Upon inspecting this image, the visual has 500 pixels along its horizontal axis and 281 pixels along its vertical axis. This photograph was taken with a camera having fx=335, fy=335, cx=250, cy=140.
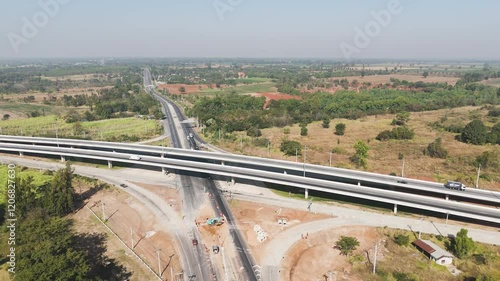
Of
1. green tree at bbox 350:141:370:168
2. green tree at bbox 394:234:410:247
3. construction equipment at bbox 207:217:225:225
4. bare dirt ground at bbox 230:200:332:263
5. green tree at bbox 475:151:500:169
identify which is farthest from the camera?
green tree at bbox 350:141:370:168

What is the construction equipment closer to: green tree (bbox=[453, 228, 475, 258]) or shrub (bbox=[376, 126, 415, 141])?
green tree (bbox=[453, 228, 475, 258])

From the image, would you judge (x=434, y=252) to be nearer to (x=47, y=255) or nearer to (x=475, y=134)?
(x=47, y=255)

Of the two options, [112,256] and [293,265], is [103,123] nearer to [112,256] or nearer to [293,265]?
[112,256]

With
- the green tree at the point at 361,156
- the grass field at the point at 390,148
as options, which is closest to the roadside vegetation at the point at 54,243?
the grass field at the point at 390,148

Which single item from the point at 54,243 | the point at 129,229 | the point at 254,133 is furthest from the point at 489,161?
the point at 54,243

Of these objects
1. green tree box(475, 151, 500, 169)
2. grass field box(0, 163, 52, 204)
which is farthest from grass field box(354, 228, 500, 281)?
grass field box(0, 163, 52, 204)

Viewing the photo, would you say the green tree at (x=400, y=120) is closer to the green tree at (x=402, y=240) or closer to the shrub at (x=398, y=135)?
the shrub at (x=398, y=135)

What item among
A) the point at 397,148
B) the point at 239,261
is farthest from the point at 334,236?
the point at 397,148
